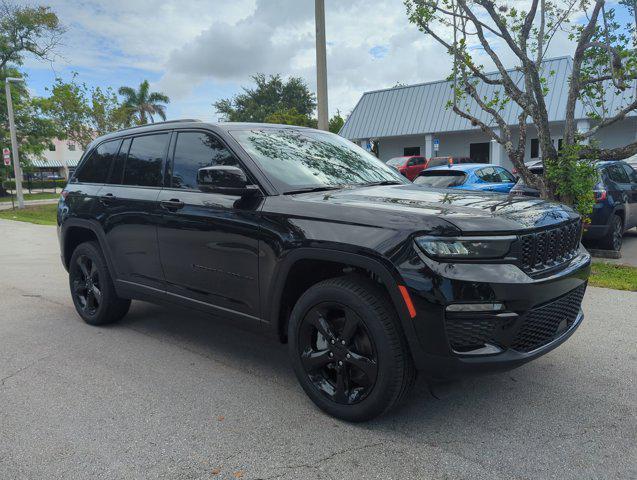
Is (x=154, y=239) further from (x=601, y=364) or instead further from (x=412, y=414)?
(x=601, y=364)

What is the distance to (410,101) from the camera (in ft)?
103

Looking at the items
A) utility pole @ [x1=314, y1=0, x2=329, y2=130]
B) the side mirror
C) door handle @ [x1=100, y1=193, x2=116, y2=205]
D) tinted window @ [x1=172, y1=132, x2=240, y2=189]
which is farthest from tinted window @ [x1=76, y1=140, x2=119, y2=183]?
utility pole @ [x1=314, y1=0, x2=329, y2=130]

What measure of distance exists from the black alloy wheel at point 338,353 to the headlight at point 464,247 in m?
0.59

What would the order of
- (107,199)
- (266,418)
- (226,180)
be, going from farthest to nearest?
(107,199), (226,180), (266,418)

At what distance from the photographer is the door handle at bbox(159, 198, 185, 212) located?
3.95 m

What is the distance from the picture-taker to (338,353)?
10.0 feet

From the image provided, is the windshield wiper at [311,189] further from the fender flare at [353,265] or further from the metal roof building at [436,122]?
the metal roof building at [436,122]

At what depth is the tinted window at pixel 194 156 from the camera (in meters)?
3.83

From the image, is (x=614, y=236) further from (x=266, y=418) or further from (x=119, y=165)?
(x=119, y=165)

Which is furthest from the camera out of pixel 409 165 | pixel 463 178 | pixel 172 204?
pixel 409 165

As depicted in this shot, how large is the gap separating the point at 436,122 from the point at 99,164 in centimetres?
2683

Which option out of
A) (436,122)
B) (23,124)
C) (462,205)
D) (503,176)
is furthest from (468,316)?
(23,124)

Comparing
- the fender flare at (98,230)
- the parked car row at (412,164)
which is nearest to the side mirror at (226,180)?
the fender flare at (98,230)

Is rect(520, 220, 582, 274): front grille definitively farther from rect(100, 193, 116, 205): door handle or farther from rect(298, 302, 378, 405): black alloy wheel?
rect(100, 193, 116, 205): door handle
